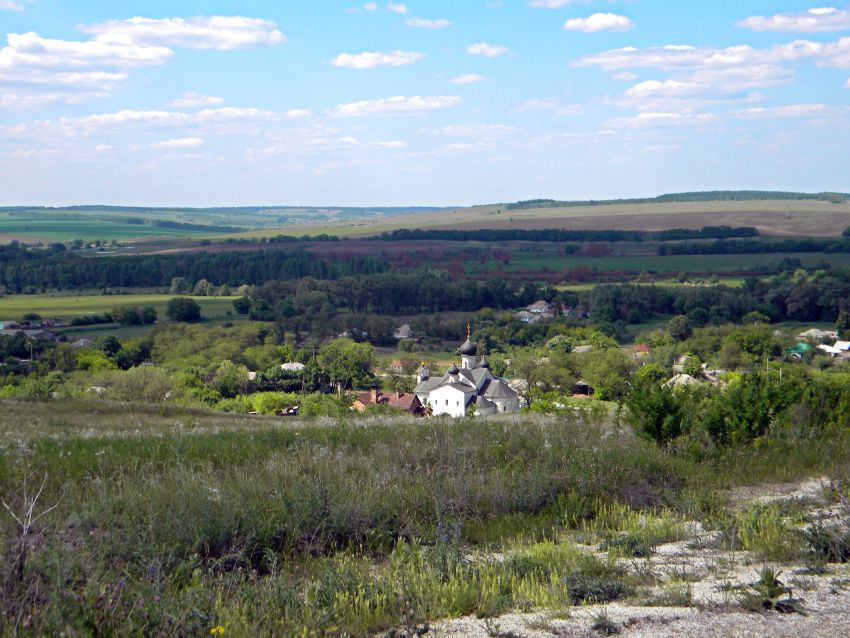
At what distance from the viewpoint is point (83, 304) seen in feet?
234

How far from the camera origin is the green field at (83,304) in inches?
2544

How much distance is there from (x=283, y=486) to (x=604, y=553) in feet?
8.67

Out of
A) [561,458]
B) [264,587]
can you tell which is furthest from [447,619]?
[561,458]

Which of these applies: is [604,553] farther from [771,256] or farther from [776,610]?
[771,256]

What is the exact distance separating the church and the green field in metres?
30.6

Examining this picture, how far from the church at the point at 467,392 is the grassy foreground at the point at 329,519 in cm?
2514

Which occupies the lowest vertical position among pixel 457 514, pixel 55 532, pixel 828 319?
pixel 828 319

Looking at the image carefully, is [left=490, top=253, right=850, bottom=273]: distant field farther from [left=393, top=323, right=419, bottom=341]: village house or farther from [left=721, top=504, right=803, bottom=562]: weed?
[left=721, top=504, right=803, bottom=562]: weed

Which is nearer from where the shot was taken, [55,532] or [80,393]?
[55,532]

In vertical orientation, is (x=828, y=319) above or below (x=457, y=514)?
below

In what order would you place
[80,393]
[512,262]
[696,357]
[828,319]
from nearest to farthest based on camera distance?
[80,393], [696,357], [828,319], [512,262]

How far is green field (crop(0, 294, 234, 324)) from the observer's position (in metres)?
64.6

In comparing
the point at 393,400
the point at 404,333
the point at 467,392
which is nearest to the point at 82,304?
the point at 404,333

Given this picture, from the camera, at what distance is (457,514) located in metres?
6.93
